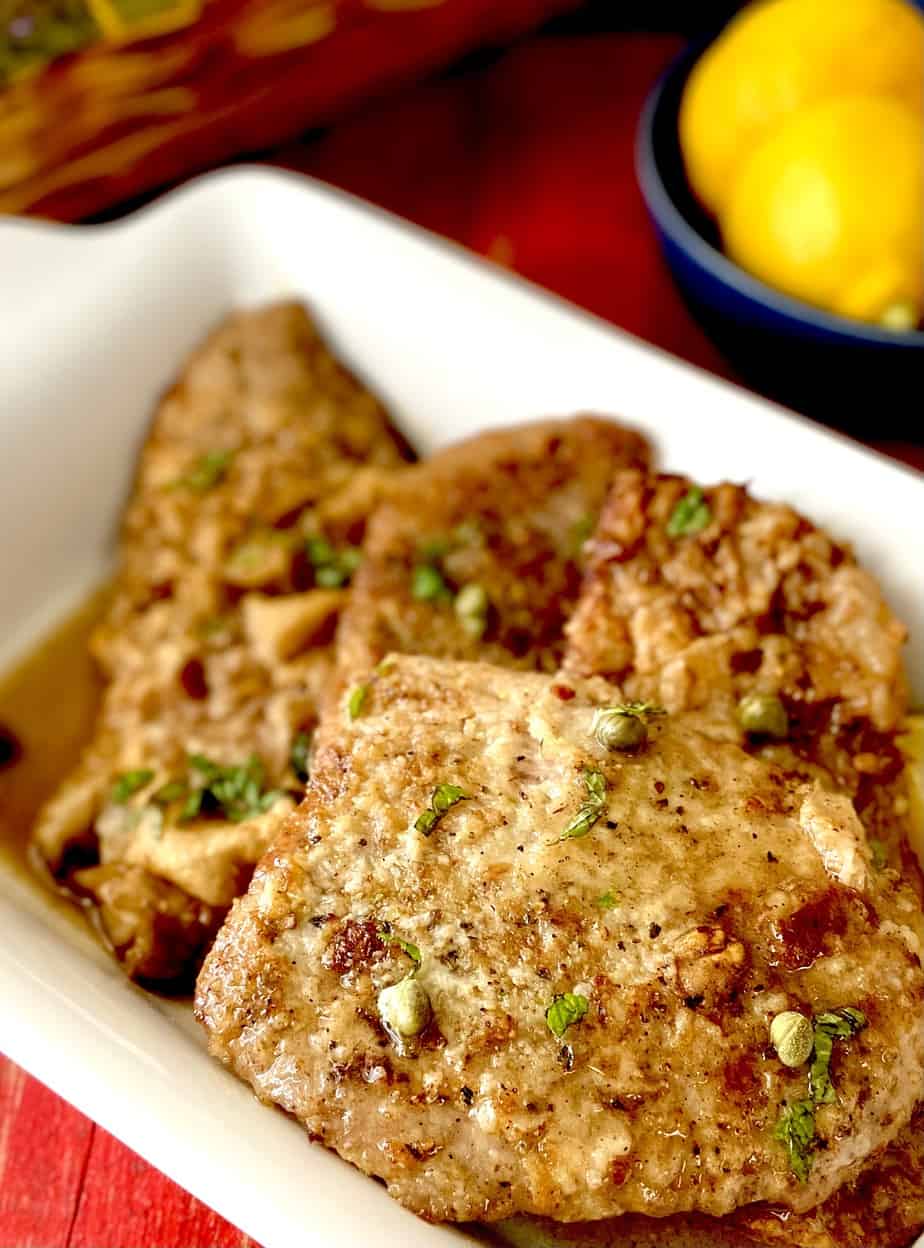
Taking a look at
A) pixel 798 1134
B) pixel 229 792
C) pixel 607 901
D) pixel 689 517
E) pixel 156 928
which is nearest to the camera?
pixel 798 1134

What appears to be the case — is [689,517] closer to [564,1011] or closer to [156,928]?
[564,1011]

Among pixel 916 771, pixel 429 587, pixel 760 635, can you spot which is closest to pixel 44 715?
pixel 429 587

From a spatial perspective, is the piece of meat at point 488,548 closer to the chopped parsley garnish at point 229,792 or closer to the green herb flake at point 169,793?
the chopped parsley garnish at point 229,792

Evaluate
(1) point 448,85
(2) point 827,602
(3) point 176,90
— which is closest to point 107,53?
(3) point 176,90

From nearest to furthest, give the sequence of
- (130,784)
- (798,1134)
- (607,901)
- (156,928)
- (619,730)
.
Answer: (798,1134) → (607,901) → (619,730) → (156,928) → (130,784)

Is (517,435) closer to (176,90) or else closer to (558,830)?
(558,830)

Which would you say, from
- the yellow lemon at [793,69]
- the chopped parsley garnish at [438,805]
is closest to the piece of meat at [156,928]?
the chopped parsley garnish at [438,805]

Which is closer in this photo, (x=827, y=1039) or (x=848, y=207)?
(x=827, y=1039)

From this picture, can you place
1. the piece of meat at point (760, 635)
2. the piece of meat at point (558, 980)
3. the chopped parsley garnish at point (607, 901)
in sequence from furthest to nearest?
the piece of meat at point (760, 635) → the chopped parsley garnish at point (607, 901) → the piece of meat at point (558, 980)
